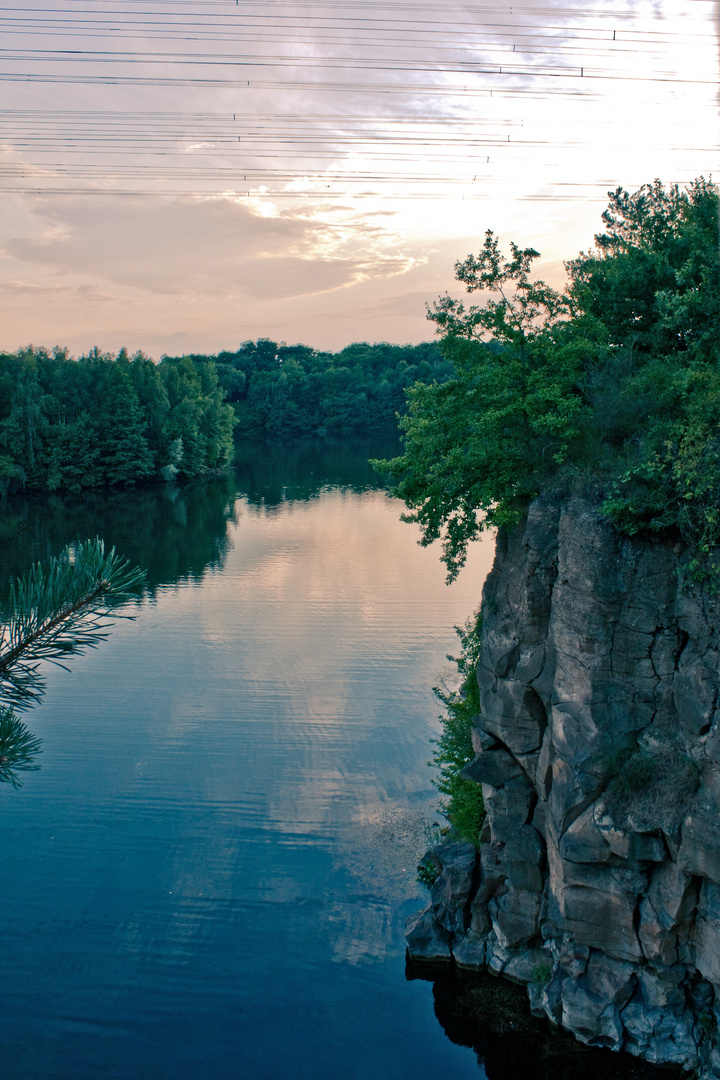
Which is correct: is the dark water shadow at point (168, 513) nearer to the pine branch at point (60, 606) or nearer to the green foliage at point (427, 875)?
the green foliage at point (427, 875)

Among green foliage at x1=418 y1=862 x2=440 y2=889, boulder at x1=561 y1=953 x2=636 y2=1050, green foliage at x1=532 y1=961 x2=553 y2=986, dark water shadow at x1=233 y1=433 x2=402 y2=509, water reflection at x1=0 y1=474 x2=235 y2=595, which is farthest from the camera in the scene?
dark water shadow at x1=233 y1=433 x2=402 y2=509

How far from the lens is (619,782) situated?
12.7 m

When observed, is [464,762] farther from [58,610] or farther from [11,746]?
[58,610]

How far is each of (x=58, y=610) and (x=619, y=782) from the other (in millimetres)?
10487

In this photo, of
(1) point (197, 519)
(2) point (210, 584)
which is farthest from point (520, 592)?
(1) point (197, 519)

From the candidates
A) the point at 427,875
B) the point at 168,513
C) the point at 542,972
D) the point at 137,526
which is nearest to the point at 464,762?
the point at 427,875

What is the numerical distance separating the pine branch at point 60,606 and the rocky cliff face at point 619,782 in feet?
31.0

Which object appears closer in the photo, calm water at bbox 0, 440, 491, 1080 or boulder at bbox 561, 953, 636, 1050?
boulder at bbox 561, 953, 636, 1050

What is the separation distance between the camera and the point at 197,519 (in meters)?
62.7

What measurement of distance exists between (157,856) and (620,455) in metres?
14.8

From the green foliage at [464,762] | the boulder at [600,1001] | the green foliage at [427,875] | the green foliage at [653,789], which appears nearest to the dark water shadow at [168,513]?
the green foliage at [464,762]

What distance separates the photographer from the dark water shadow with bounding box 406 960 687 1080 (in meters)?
13.4

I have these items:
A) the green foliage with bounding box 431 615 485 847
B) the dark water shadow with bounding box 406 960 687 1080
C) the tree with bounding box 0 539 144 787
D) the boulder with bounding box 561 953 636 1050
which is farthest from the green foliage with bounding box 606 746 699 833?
the tree with bounding box 0 539 144 787

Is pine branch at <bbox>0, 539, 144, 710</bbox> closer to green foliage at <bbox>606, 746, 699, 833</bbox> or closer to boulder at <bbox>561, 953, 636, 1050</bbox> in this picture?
green foliage at <bbox>606, 746, 699, 833</bbox>
